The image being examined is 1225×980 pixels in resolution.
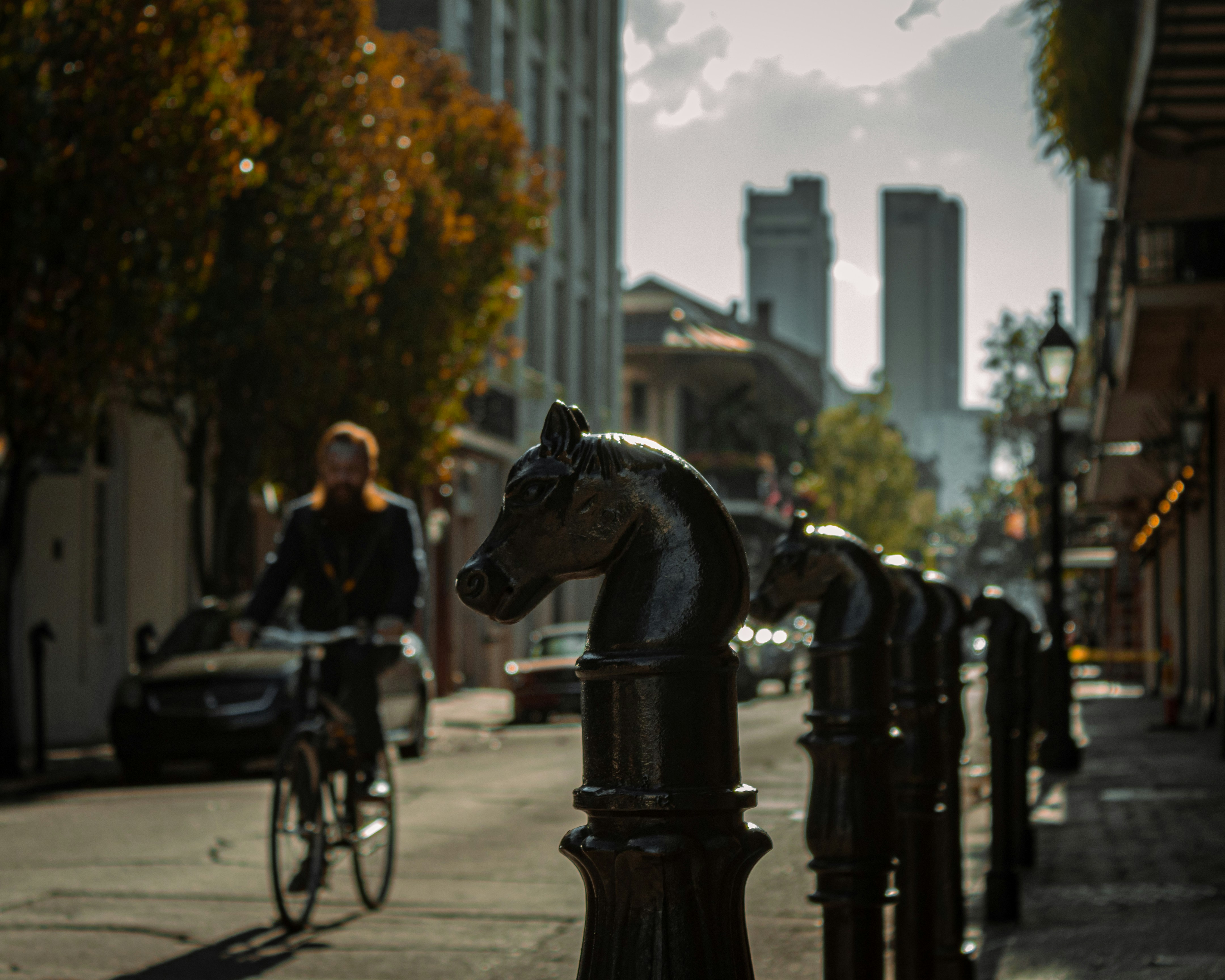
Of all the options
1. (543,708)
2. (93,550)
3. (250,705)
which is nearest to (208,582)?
(93,550)

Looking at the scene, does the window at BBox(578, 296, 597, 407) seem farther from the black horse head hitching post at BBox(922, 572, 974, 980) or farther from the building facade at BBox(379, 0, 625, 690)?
the black horse head hitching post at BBox(922, 572, 974, 980)

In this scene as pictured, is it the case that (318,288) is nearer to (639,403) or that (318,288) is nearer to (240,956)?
(240,956)

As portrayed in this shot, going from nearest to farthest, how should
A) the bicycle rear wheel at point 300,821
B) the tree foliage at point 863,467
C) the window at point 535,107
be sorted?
the bicycle rear wheel at point 300,821 < the window at point 535,107 < the tree foliage at point 863,467

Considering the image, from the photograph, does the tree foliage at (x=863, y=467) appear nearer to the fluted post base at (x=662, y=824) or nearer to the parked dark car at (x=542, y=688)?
the parked dark car at (x=542, y=688)

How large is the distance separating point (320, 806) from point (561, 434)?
486 cm

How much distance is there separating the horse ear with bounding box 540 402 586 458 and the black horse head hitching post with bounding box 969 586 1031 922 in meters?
4.14

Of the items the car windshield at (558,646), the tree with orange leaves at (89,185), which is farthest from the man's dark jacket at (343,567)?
the car windshield at (558,646)

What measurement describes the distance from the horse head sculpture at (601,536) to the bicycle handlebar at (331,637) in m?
4.66

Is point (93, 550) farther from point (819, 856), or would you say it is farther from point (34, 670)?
point (819, 856)

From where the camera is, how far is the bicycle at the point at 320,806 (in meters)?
6.65

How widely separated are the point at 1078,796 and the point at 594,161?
3253 centimetres

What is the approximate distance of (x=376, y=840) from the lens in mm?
7160

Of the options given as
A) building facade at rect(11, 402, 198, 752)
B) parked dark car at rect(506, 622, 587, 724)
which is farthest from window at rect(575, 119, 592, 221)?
building facade at rect(11, 402, 198, 752)

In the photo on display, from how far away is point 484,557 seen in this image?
7.13 ft
